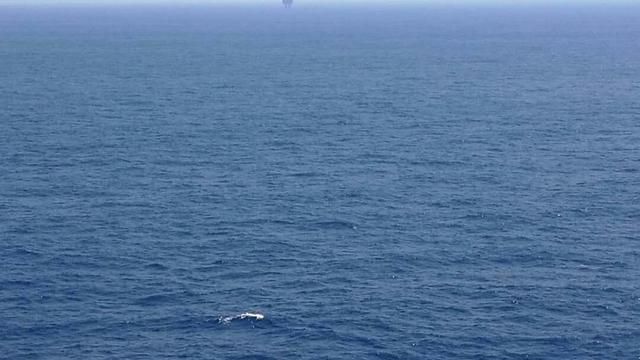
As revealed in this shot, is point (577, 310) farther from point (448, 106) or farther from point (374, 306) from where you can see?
point (448, 106)

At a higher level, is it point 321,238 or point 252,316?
point 321,238

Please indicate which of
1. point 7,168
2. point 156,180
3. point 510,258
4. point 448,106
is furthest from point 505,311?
point 448,106

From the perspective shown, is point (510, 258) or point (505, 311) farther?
point (510, 258)

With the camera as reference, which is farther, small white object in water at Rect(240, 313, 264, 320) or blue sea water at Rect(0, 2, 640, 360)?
small white object in water at Rect(240, 313, 264, 320)

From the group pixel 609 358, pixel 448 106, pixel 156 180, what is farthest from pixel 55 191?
pixel 448 106

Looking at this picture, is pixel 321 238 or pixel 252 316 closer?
pixel 252 316

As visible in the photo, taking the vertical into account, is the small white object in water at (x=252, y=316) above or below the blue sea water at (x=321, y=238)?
below

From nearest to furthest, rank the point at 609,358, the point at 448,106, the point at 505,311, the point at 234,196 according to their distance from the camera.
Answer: the point at 609,358 → the point at 505,311 → the point at 234,196 → the point at 448,106

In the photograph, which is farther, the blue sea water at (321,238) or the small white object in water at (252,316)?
the small white object in water at (252,316)

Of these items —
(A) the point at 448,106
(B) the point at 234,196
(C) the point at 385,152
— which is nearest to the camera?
(B) the point at 234,196

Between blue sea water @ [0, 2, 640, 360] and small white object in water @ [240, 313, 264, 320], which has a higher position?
blue sea water @ [0, 2, 640, 360]
